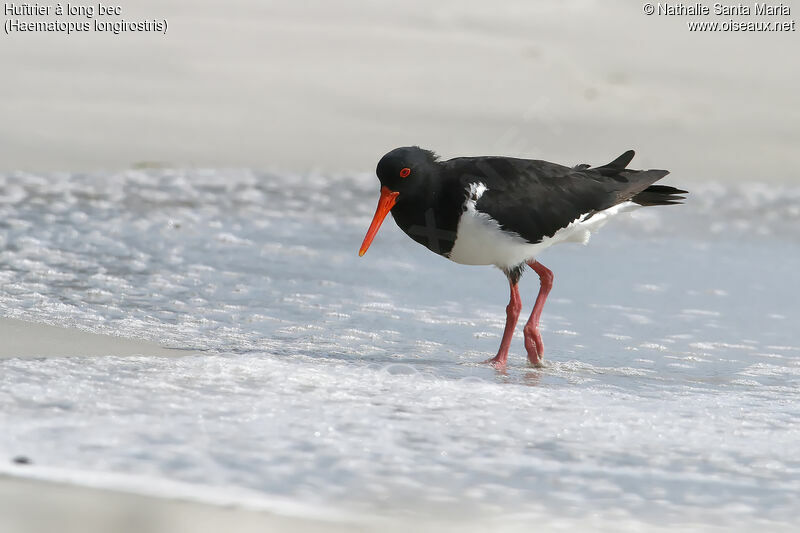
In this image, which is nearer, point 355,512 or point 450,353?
point 355,512

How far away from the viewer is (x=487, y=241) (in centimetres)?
588

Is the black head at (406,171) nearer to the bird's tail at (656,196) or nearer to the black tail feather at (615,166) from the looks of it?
the black tail feather at (615,166)

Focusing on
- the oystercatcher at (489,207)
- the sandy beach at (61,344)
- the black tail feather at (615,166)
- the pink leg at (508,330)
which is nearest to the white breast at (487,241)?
the oystercatcher at (489,207)

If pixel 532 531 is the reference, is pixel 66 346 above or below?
above

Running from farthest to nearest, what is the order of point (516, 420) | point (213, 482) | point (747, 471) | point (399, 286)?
1. point (399, 286)
2. point (516, 420)
3. point (747, 471)
4. point (213, 482)

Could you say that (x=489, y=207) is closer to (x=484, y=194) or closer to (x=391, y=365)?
(x=484, y=194)

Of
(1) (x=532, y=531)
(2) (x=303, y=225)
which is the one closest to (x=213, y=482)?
(1) (x=532, y=531)

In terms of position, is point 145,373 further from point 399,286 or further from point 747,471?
point 399,286

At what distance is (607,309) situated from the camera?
7305 millimetres

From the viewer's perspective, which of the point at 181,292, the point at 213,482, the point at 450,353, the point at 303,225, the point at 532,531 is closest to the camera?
the point at 532,531

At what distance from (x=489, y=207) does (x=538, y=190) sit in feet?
1.52

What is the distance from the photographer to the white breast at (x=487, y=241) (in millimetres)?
5789

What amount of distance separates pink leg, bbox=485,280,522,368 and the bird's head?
81 cm

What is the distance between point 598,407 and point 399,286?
3.07 meters
